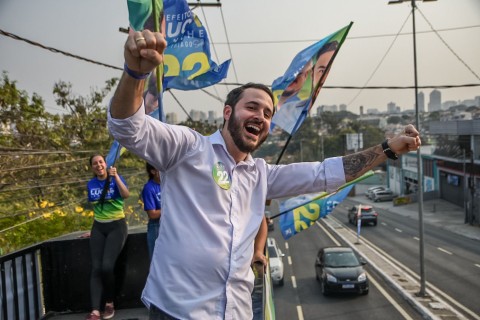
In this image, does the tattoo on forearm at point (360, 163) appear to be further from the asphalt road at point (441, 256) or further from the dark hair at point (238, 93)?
the asphalt road at point (441, 256)

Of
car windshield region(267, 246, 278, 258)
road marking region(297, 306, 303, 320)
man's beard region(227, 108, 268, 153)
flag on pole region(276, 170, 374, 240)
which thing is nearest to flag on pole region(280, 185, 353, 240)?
flag on pole region(276, 170, 374, 240)

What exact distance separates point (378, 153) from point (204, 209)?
1080 millimetres

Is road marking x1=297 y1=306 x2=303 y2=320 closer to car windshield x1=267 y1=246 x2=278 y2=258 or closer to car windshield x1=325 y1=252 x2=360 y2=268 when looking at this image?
car windshield x1=325 y1=252 x2=360 y2=268

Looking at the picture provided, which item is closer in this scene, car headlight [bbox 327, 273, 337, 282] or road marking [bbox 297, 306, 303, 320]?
road marking [bbox 297, 306, 303, 320]

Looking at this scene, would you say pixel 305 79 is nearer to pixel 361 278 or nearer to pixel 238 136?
pixel 238 136

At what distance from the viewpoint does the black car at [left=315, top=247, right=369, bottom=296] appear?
16047 millimetres

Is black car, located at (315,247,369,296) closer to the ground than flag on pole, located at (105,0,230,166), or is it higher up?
closer to the ground

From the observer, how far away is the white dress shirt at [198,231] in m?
1.77

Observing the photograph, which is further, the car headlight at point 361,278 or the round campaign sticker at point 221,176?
the car headlight at point 361,278

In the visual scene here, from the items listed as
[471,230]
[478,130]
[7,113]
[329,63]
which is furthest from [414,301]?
[478,130]

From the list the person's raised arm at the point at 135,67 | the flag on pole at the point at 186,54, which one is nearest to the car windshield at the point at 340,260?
the flag on pole at the point at 186,54

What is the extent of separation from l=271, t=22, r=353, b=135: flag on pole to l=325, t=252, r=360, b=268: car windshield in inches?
456

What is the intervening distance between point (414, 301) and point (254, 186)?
14.5 metres

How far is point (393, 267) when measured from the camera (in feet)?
66.6
